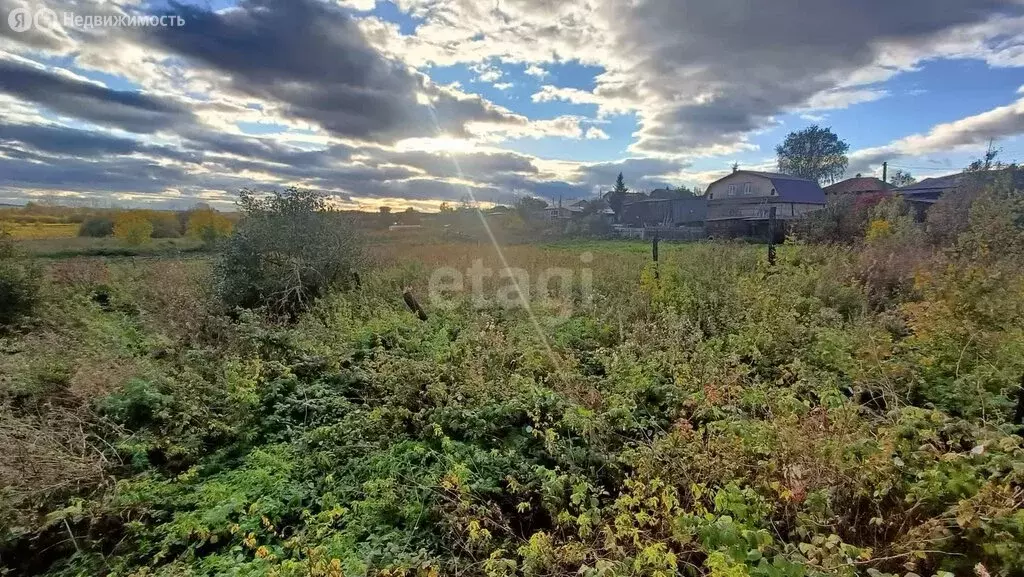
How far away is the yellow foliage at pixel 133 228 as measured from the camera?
1377 centimetres

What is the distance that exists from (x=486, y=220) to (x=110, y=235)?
515 inches

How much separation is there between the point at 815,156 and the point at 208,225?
5497cm

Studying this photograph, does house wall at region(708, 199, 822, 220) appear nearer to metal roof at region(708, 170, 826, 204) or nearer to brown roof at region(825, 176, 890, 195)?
metal roof at region(708, 170, 826, 204)

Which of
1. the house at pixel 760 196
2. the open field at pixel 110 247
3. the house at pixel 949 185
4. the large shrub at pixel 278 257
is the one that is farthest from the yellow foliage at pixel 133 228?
the house at pixel 760 196

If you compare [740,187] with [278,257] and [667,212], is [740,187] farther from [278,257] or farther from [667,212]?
[278,257]

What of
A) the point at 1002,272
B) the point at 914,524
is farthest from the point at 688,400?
the point at 1002,272

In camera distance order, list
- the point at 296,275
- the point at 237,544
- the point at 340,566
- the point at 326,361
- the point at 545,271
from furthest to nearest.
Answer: the point at 545,271 → the point at 296,275 → the point at 326,361 → the point at 237,544 → the point at 340,566

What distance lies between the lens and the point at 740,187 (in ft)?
103

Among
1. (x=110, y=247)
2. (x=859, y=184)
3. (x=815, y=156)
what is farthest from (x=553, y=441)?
(x=815, y=156)

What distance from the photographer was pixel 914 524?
2.12m

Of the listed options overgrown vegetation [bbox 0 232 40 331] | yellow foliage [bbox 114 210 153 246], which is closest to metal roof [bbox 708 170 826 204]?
yellow foliage [bbox 114 210 153 246]

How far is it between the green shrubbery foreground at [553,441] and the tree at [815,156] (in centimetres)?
4979

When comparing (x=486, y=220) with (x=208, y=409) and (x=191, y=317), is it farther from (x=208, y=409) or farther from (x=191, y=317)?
(x=208, y=409)

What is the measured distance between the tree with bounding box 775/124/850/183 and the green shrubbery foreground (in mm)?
49790
